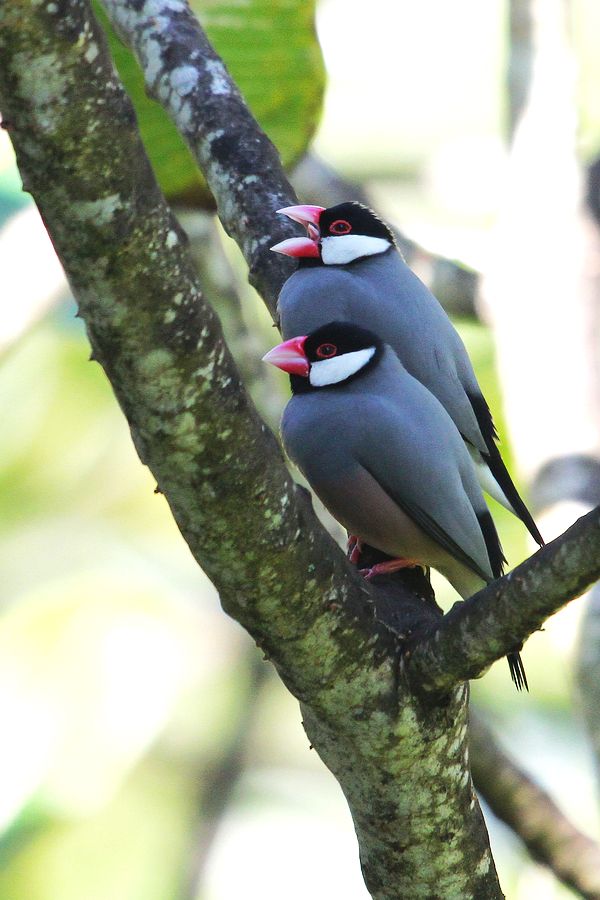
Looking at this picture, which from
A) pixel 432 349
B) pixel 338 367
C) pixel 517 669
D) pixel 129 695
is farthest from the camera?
pixel 129 695

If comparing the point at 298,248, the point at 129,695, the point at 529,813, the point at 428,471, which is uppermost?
the point at 298,248

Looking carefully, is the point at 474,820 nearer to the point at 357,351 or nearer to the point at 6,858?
the point at 357,351

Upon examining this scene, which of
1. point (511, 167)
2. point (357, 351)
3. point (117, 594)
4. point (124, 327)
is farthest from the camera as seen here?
point (117, 594)

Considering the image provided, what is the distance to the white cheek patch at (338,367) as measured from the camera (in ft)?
9.80

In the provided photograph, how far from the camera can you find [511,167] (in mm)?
4262

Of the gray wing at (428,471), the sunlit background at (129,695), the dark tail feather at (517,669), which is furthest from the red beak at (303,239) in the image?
the sunlit background at (129,695)

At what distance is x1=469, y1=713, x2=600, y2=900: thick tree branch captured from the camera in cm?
309

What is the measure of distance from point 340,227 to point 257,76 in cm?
49

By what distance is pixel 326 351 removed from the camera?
304 centimetres

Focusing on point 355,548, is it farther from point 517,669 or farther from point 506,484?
point 517,669

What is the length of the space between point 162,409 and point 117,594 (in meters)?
6.29

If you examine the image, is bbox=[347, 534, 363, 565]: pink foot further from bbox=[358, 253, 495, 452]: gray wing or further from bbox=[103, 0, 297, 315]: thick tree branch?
bbox=[103, 0, 297, 315]: thick tree branch

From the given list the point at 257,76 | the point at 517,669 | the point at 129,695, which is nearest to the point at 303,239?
the point at 257,76

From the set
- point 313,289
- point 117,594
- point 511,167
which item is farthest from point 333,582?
point 117,594
